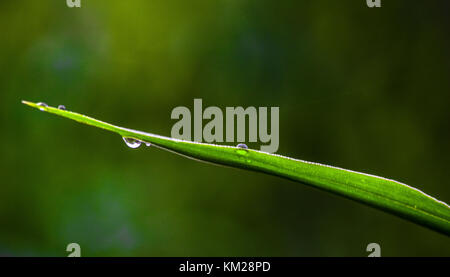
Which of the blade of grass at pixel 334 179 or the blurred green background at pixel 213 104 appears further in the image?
the blurred green background at pixel 213 104

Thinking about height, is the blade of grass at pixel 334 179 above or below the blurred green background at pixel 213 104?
below

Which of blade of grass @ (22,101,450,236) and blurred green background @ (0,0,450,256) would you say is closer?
blade of grass @ (22,101,450,236)

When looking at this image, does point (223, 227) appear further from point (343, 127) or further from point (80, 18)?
point (80, 18)

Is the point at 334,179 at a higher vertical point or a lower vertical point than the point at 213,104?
lower

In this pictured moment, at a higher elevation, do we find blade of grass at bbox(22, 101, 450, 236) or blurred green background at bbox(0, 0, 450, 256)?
blurred green background at bbox(0, 0, 450, 256)
